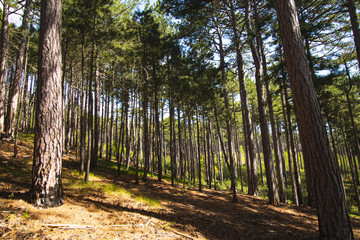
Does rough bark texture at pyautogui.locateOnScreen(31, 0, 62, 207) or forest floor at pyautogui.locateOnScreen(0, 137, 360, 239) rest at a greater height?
rough bark texture at pyautogui.locateOnScreen(31, 0, 62, 207)

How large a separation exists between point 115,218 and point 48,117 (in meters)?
2.98

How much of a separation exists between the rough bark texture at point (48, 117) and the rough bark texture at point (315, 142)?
5607 mm

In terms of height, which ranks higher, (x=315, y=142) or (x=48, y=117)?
(x=48, y=117)

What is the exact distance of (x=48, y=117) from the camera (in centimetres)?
419

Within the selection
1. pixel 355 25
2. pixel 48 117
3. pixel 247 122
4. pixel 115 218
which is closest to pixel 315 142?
pixel 115 218

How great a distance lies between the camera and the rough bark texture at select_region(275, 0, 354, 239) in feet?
11.3

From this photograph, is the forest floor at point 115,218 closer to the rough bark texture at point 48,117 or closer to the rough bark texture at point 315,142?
the rough bark texture at point 48,117

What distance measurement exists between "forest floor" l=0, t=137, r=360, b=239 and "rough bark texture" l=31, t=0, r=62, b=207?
0.35 m

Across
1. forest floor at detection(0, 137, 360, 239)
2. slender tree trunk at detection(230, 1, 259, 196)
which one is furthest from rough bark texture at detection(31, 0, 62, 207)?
slender tree trunk at detection(230, 1, 259, 196)

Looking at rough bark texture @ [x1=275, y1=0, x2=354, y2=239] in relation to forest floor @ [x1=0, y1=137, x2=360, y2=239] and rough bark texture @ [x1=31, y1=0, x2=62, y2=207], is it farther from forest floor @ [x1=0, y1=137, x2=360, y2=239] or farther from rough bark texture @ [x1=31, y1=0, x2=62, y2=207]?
rough bark texture @ [x1=31, y1=0, x2=62, y2=207]

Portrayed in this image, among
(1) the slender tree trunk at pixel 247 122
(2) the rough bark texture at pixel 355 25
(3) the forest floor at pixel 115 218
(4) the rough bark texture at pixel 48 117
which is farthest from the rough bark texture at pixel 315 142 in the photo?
(1) the slender tree trunk at pixel 247 122

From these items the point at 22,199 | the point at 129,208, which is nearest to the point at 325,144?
the point at 129,208

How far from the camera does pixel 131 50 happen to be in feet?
38.4

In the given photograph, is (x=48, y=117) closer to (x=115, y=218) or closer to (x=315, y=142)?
(x=115, y=218)
